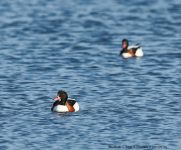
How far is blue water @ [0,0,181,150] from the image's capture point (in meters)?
16.2

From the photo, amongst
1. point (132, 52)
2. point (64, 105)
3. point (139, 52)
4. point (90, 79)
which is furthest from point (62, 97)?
point (132, 52)

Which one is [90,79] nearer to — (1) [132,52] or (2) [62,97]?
(2) [62,97]

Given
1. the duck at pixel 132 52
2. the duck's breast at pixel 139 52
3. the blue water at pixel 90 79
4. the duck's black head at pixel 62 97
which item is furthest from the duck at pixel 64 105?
the duck's breast at pixel 139 52

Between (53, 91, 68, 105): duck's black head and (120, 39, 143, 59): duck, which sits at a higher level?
(120, 39, 143, 59): duck

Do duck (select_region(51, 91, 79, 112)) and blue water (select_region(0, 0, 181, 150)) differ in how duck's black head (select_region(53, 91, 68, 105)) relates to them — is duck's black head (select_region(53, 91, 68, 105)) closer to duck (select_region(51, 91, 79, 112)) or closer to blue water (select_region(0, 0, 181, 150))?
duck (select_region(51, 91, 79, 112))

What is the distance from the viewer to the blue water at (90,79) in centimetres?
1617

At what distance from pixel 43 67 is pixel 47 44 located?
23.1 ft

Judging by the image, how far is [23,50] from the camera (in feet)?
104

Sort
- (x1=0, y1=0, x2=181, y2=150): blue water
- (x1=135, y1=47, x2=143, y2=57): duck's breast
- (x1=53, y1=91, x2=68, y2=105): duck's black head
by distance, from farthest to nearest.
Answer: (x1=135, y1=47, x2=143, y2=57): duck's breast, (x1=53, y1=91, x2=68, y2=105): duck's black head, (x1=0, y1=0, x2=181, y2=150): blue water

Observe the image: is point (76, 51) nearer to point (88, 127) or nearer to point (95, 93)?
point (95, 93)

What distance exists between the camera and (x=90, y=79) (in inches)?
958

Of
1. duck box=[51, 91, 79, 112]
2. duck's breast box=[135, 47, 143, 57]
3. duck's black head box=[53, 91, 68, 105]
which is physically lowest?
duck box=[51, 91, 79, 112]

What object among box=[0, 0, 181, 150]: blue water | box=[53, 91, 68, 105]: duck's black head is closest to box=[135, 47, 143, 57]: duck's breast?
box=[0, 0, 181, 150]: blue water

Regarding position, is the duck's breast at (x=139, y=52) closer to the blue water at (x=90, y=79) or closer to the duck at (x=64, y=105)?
the blue water at (x=90, y=79)
